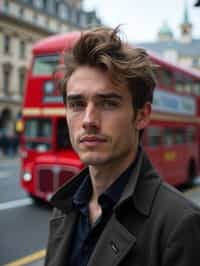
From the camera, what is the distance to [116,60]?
1579 millimetres

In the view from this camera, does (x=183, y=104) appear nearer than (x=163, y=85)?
No

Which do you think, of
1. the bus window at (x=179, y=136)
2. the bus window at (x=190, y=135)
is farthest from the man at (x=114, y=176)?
the bus window at (x=190, y=135)

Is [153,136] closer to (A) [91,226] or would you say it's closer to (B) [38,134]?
(B) [38,134]

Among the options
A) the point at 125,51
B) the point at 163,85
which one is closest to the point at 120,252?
the point at 125,51

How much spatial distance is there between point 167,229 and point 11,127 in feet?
135

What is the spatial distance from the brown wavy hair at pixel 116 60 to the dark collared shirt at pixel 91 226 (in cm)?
31

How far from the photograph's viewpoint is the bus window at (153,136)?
398 inches

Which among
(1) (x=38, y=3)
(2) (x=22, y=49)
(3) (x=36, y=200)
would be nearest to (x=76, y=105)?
(3) (x=36, y=200)

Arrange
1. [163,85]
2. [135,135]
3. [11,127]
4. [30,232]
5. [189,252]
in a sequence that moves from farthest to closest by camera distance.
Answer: [11,127] < [163,85] < [30,232] < [135,135] < [189,252]

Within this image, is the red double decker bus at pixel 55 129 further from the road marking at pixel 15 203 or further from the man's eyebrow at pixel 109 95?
the man's eyebrow at pixel 109 95

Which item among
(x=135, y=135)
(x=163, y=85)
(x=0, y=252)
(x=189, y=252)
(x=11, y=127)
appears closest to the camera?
(x=189, y=252)

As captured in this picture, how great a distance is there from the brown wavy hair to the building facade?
36.7m

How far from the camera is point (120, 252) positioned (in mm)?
1407

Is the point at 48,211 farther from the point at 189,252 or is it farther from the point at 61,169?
the point at 189,252
